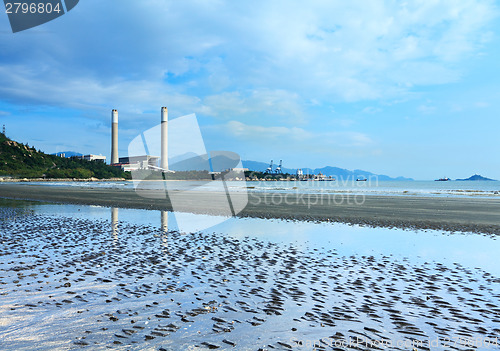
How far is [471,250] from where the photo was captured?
1645 centimetres

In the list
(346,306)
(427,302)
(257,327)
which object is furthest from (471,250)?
(257,327)

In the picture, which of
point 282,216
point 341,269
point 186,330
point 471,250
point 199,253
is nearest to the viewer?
point 186,330

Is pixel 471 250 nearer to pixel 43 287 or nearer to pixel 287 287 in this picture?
pixel 287 287

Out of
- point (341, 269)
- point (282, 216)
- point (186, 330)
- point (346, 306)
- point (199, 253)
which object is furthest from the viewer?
point (282, 216)

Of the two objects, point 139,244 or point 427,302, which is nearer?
point 427,302

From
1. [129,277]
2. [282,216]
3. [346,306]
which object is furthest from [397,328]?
[282,216]

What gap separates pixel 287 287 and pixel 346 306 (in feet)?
6.65

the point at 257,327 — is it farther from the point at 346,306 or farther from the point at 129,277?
the point at 129,277

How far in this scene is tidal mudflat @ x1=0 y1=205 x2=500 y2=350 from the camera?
662 cm

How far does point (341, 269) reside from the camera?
12414 mm

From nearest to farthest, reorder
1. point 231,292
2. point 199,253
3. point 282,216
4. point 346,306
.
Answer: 1. point 346,306
2. point 231,292
3. point 199,253
4. point 282,216

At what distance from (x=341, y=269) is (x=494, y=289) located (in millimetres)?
4539

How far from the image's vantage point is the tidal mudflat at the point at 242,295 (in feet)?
21.7

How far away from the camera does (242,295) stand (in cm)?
924
